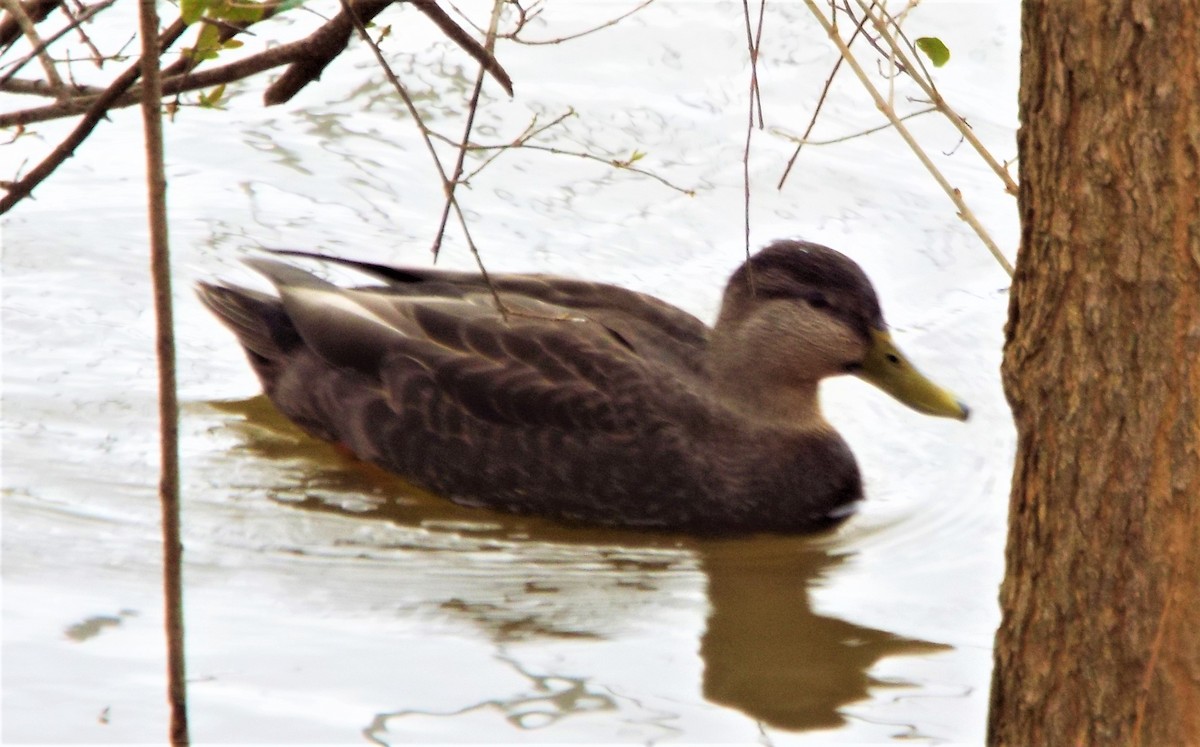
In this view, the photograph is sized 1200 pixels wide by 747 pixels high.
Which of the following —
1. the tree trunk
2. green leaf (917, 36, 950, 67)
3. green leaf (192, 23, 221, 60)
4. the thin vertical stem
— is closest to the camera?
the thin vertical stem

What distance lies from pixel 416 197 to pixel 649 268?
1137 mm

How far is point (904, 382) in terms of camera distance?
19.5ft

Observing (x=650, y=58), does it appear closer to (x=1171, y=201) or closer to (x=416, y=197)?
(x=416, y=197)

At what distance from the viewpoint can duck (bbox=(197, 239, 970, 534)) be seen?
5816mm

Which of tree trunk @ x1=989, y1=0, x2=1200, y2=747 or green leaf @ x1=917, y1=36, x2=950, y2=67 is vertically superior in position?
green leaf @ x1=917, y1=36, x2=950, y2=67

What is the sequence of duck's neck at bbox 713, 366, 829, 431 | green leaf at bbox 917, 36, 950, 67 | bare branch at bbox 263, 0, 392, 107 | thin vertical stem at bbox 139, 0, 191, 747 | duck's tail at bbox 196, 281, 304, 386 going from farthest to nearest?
duck's tail at bbox 196, 281, 304, 386 → duck's neck at bbox 713, 366, 829, 431 → green leaf at bbox 917, 36, 950, 67 → bare branch at bbox 263, 0, 392, 107 → thin vertical stem at bbox 139, 0, 191, 747

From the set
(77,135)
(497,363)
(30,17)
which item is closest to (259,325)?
(497,363)

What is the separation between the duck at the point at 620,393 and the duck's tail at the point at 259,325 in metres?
0.16

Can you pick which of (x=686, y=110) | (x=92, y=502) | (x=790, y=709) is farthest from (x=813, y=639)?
(x=686, y=110)

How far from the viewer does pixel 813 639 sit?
5.16m

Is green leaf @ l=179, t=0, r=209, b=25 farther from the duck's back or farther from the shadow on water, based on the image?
the duck's back

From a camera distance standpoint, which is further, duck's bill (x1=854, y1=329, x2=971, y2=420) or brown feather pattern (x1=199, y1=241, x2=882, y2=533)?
duck's bill (x1=854, y1=329, x2=971, y2=420)

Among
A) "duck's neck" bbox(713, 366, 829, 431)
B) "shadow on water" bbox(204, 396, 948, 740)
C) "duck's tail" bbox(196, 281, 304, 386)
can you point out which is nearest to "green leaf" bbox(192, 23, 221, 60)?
"shadow on water" bbox(204, 396, 948, 740)

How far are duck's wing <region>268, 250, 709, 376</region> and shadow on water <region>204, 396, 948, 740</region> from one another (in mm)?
648
